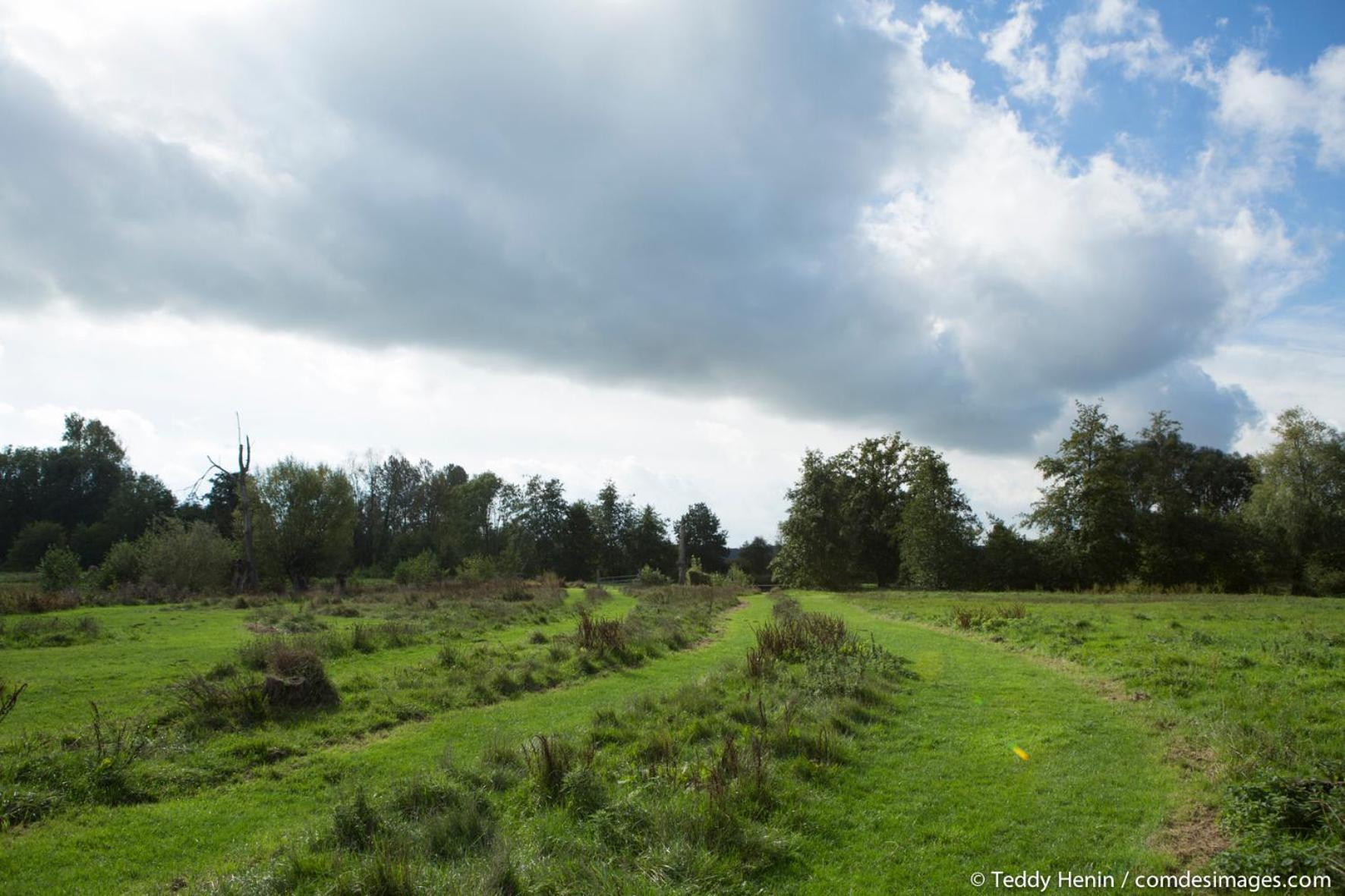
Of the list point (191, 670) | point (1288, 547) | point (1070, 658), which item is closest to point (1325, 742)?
point (1070, 658)

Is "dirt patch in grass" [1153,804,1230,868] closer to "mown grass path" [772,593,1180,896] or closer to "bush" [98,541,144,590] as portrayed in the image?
"mown grass path" [772,593,1180,896]

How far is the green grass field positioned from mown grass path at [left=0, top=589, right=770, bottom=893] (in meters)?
0.04

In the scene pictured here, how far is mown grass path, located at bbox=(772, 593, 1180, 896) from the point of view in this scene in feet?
21.9

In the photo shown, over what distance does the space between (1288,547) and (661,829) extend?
204 ft

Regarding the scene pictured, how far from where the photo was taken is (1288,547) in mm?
50812

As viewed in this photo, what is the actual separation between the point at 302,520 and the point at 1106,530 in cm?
6420

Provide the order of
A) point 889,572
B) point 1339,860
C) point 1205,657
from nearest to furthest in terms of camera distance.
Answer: point 1339,860 < point 1205,657 < point 889,572

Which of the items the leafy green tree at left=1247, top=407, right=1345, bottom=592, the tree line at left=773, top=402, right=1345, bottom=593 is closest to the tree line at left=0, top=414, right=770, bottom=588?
the tree line at left=773, top=402, right=1345, bottom=593

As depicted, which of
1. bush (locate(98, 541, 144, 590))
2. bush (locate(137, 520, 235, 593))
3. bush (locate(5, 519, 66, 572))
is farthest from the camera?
bush (locate(5, 519, 66, 572))

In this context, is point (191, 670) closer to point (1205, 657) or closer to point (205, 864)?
point (205, 864)

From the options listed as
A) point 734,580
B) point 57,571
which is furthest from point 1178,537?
point 57,571

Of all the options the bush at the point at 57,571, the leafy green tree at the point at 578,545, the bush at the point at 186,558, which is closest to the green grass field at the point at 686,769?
the bush at the point at 57,571

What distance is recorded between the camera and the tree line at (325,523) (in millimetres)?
57531

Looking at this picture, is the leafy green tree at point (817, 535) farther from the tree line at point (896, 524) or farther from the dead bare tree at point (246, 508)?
the dead bare tree at point (246, 508)
